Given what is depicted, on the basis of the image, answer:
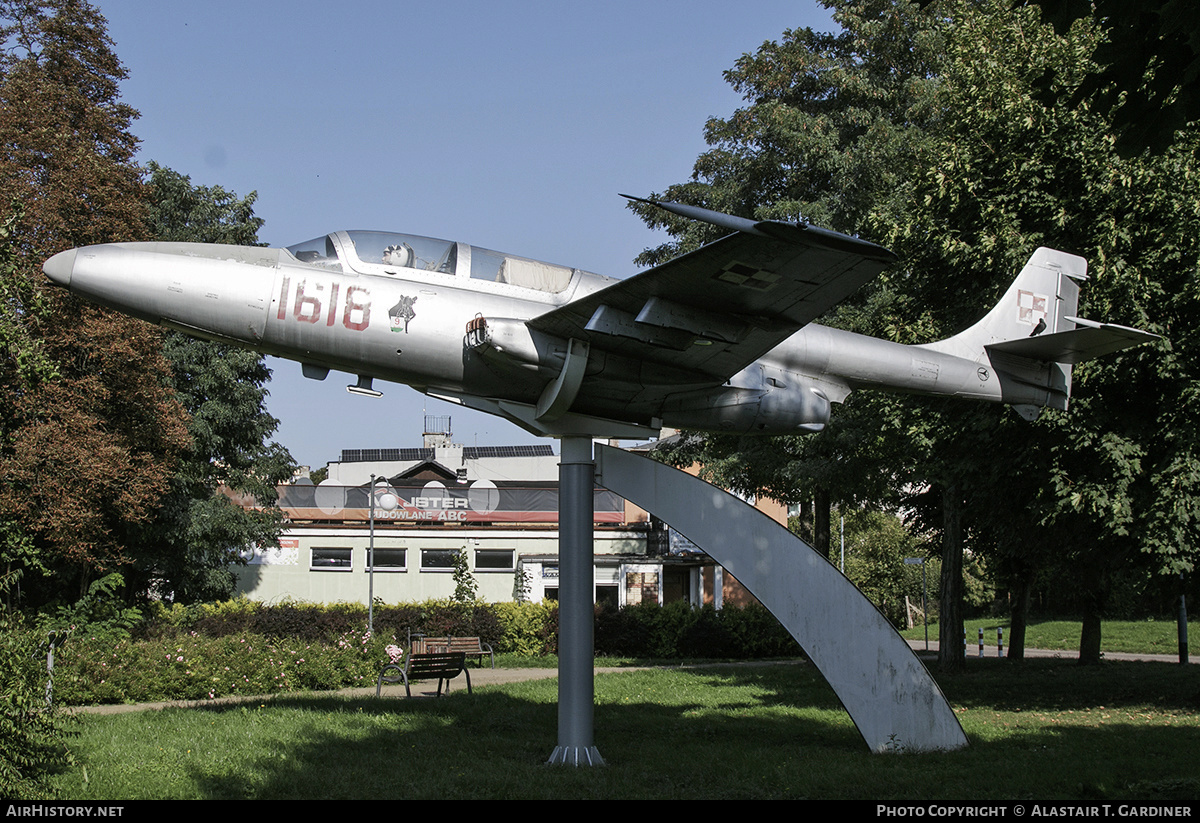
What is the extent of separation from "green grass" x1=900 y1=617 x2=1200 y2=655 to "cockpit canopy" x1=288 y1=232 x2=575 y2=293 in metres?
31.1

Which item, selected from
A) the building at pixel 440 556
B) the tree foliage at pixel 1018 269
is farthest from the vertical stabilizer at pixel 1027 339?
the building at pixel 440 556

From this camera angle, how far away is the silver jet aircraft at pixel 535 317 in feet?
27.9

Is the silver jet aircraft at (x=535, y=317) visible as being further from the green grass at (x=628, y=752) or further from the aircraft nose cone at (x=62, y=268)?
the green grass at (x=628, y=752)

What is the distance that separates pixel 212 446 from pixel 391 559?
979cm

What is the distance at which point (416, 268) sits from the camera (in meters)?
9.39

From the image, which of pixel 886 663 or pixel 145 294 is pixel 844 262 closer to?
pixel 886 663

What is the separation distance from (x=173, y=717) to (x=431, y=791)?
229 inches

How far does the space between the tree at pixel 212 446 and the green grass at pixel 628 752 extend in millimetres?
12279

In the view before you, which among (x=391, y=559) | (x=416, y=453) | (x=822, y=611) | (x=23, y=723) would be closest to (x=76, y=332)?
(x=23, y=723)

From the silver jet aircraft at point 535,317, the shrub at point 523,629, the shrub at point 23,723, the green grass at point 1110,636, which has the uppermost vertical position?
the silver jet aircraft at point 535,317

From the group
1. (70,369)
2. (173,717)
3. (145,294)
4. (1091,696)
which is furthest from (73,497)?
(1091,696)

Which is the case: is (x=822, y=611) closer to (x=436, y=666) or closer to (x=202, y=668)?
(x=436, y=666)

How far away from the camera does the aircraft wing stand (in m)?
7.82

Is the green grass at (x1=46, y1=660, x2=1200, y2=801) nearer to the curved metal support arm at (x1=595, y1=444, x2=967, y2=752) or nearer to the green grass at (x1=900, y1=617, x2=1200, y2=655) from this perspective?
the curved metal support arm at (x1=595, y1=444, x2=967, y2=752)
